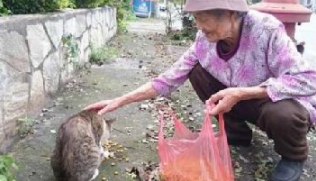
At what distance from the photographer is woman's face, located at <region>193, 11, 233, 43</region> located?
2.23 meters

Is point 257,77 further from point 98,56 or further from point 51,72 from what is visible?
point 98,56

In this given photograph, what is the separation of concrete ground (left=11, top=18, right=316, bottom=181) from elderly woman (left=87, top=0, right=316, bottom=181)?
0.35 meters

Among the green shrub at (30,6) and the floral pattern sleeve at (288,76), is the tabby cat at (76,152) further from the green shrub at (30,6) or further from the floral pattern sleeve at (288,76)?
the green shrub at (30,6)

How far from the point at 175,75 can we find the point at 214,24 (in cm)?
64

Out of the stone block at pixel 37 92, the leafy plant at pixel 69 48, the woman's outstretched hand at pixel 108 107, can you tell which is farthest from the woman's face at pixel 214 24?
the leafy plant at pixel 69 48

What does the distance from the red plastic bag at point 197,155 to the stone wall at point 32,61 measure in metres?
1.08

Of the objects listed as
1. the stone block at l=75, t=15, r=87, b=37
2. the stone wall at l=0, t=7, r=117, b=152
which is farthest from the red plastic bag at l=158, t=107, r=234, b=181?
the stone block at l=75, t=15, r=87, b=37

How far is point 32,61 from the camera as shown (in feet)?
11.2

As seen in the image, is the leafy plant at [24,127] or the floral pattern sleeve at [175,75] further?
the leafy plant at [24,127]

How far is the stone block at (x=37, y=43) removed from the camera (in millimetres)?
3393

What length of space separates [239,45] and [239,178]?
0.79 metres

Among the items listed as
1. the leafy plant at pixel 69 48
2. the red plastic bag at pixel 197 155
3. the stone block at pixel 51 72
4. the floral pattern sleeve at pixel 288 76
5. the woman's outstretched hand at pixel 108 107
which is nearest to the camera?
the red plastic bag at pixel 197 155

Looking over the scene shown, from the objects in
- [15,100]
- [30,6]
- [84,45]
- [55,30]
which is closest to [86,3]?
[84,45]

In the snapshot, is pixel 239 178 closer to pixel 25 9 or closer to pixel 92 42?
pixel 25 9
